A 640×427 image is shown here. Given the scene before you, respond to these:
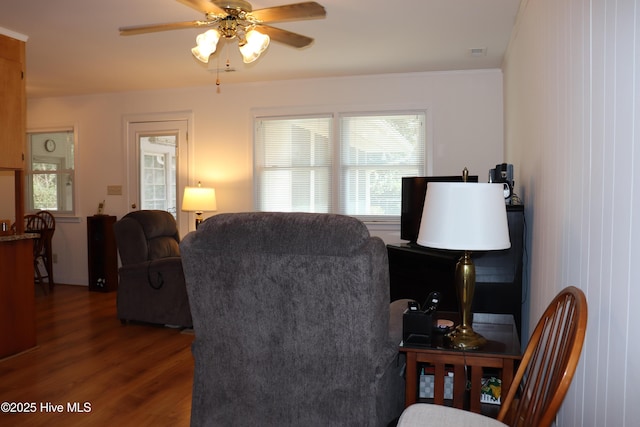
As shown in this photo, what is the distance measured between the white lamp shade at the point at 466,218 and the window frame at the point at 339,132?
3.42 meters

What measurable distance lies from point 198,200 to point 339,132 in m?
1.71

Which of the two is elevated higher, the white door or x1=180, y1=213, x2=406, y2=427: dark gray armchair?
the white door

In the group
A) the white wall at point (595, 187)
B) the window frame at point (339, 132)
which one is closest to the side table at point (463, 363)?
the white wall at point (595, 187)

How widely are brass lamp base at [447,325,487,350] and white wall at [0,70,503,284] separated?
3242 mm

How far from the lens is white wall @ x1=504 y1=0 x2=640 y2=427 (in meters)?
1.15

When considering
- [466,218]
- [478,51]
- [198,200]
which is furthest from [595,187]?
[198,200]

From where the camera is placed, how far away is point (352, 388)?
1718mm

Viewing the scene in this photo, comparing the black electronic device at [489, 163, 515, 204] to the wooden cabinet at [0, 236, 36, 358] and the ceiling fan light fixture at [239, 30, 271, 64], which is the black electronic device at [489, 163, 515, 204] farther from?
the wooden cabinet at [0, 236, 36, 358]

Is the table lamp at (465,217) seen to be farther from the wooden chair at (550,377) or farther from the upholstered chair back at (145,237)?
the upholstered chair back at (145,237)

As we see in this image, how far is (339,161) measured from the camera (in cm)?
526

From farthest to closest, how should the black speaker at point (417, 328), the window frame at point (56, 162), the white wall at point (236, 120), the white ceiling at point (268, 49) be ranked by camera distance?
the window frame at point (56, 162)
the white wall at point (236, 120)
the white ceiling at point (268, 49)
the black speaker at point (417, 328)

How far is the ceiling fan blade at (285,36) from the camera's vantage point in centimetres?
293

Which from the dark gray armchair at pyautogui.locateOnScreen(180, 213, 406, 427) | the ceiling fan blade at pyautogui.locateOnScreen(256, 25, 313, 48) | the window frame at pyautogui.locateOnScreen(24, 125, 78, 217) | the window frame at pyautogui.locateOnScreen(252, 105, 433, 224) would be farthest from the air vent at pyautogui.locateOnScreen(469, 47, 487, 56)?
the window frame at pyautogui.locateOnScreen(24, 125, 78, 217)

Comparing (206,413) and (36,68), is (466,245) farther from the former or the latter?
(36,68)
